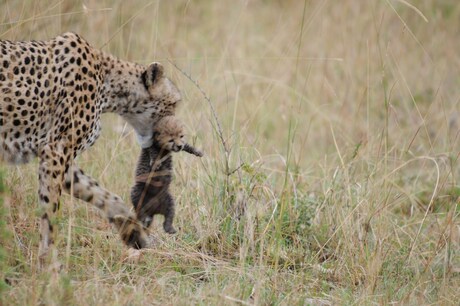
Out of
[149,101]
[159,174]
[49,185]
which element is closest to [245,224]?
[159,174]

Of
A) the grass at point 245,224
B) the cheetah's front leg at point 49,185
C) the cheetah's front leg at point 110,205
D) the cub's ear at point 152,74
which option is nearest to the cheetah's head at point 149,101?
the cub's ear at point 152,74

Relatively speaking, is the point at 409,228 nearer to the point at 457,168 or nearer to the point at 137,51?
the point at 457,168

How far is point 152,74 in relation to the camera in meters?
5.30

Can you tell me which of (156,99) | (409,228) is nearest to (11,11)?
(156,99)

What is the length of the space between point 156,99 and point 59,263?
1428 mm

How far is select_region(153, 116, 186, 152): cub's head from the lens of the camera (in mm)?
5211

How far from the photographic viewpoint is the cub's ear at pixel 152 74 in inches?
207

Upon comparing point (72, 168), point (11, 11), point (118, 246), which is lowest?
point (118, 246)

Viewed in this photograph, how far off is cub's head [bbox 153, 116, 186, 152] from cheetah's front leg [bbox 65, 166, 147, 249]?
1.46 feet

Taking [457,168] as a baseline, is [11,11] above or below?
above

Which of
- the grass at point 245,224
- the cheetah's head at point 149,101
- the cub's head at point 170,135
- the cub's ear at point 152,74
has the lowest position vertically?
the grass at point 245,224

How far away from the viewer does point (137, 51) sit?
730cm

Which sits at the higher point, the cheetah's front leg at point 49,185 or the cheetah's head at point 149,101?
the cheetah's head at point 149,101

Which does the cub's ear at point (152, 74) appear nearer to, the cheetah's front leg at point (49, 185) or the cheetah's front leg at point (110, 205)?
the cheetah's front leg at point (110, 205)
